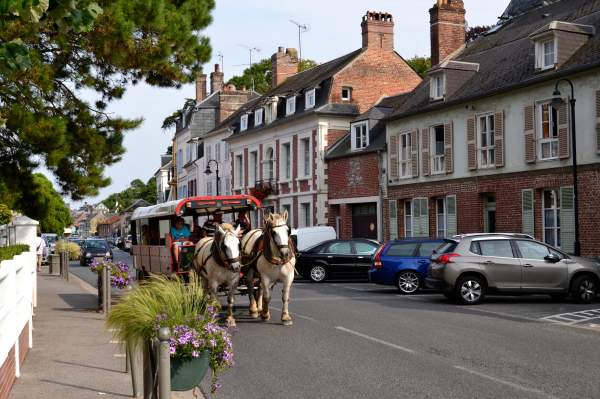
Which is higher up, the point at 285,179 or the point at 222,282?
the point at 285,179

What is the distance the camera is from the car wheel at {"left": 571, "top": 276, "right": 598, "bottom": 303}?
64.5 feet

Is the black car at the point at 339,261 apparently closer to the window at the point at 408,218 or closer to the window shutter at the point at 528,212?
the window shutter at the point at 528,212

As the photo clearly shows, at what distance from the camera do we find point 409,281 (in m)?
23.6

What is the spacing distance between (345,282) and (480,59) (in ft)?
44.0

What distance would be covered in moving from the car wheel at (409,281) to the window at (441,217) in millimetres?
11736

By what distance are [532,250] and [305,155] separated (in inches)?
1153

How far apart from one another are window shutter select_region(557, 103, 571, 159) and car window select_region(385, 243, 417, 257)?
7.57 m

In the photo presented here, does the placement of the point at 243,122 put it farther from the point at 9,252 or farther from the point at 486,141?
the point at 9,252

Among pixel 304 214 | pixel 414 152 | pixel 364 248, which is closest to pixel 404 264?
pixel 364 248

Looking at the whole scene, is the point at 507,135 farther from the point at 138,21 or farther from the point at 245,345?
the point at 245,345

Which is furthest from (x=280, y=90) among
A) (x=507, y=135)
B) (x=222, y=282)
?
(x=222, y=282)

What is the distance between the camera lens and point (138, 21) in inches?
629

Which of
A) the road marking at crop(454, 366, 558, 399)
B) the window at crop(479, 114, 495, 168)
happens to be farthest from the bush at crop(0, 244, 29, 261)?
the window at crop(479, 114, 495, 168)

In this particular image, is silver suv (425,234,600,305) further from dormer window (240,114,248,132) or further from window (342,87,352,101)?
dormer window (240,114,248,132)
